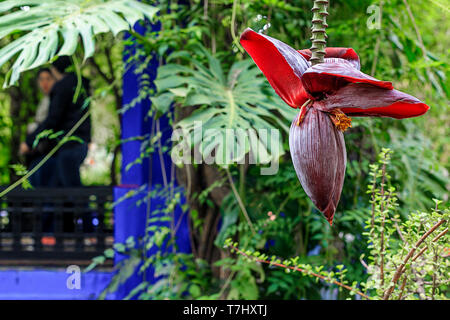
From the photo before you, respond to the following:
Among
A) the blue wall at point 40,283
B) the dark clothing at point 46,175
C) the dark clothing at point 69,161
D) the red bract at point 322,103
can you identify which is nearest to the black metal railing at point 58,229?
the blue wall at point 40,283

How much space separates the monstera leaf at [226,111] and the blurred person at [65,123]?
1.13 meters

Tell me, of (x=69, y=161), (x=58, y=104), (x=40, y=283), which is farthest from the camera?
(x=69, y=161)

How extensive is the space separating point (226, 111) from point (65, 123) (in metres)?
1.59

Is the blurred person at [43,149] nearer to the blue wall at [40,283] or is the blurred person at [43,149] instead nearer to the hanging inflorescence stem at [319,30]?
the blue wall at [40,283]

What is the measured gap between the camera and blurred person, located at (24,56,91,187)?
8.13 ft

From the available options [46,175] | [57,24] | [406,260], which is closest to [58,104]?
[46,175]

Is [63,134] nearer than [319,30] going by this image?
No

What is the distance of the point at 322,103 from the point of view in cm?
38

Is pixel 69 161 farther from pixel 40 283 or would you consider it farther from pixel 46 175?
pixel 40 283

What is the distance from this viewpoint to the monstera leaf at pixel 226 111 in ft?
→ 3.77
